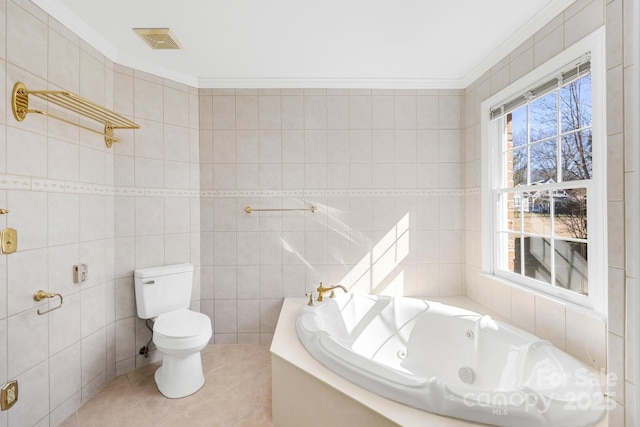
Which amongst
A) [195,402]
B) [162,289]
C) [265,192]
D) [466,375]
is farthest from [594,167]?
[162,289]

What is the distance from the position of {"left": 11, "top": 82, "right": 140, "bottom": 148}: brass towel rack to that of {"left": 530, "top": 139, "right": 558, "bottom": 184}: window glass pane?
264 cm

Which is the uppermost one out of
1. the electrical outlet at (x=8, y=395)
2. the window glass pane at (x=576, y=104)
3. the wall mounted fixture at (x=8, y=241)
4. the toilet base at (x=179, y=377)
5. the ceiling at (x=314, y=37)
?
the ceiling at (x=314, y=37)

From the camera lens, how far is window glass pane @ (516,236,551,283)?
5.89 ft

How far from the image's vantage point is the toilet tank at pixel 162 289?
2.12 m

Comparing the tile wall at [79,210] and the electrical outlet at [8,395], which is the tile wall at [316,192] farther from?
the electrical outlet at [8,395]

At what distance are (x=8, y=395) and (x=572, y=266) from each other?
9.64 feet

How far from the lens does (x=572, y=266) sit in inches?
64.1

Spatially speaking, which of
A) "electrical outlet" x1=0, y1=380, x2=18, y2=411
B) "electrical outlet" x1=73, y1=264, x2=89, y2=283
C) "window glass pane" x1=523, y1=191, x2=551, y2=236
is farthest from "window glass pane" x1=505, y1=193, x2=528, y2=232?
"electrical outlet" x1=0, y1=380, x2=18, y2=411

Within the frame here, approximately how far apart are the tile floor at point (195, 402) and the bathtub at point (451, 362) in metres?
0.57

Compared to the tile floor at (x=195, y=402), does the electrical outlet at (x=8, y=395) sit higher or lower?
higher

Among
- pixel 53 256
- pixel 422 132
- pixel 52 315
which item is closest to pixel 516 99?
pixel 422 132

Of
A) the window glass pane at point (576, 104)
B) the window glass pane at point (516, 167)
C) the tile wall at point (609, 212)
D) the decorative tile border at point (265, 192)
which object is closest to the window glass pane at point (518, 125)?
the window glass pane at point (516, 167)

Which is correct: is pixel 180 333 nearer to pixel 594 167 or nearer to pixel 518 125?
pixel 594 167

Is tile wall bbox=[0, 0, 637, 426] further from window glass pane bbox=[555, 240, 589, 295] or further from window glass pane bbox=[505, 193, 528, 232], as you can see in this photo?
window glass pane bbox=[505, 193, 528, 232]
